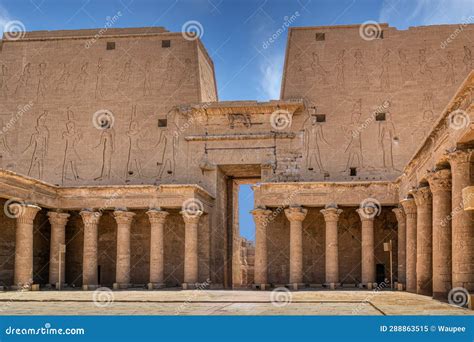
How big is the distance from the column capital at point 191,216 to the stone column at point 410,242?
28.9 feet

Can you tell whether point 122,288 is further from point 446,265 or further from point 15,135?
point 446,265

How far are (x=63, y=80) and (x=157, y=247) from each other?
37.4ft

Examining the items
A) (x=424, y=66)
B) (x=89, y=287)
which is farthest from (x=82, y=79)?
(x=424, y=66)

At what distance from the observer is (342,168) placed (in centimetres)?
3178

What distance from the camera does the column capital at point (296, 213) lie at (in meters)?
28.9

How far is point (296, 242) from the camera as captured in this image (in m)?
28.8

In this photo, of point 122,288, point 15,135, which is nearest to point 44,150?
point 15,135

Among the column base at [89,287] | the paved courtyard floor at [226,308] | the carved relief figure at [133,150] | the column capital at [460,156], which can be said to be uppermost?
the carved relief figure at [133,150]

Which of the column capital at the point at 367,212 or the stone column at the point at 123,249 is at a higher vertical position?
the column capital at the point at 367,212

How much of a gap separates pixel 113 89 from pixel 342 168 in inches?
489

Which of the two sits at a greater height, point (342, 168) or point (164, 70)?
point (164, 70)

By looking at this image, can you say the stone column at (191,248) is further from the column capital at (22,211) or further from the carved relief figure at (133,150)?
the column capital at (22,211)

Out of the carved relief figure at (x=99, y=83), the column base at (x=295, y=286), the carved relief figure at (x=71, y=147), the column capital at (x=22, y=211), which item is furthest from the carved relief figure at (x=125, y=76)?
the column base at (x=295, y=286)

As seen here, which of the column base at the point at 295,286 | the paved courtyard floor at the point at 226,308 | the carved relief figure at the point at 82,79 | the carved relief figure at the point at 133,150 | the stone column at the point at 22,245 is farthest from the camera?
the carved relief figure at the point at 82,79
